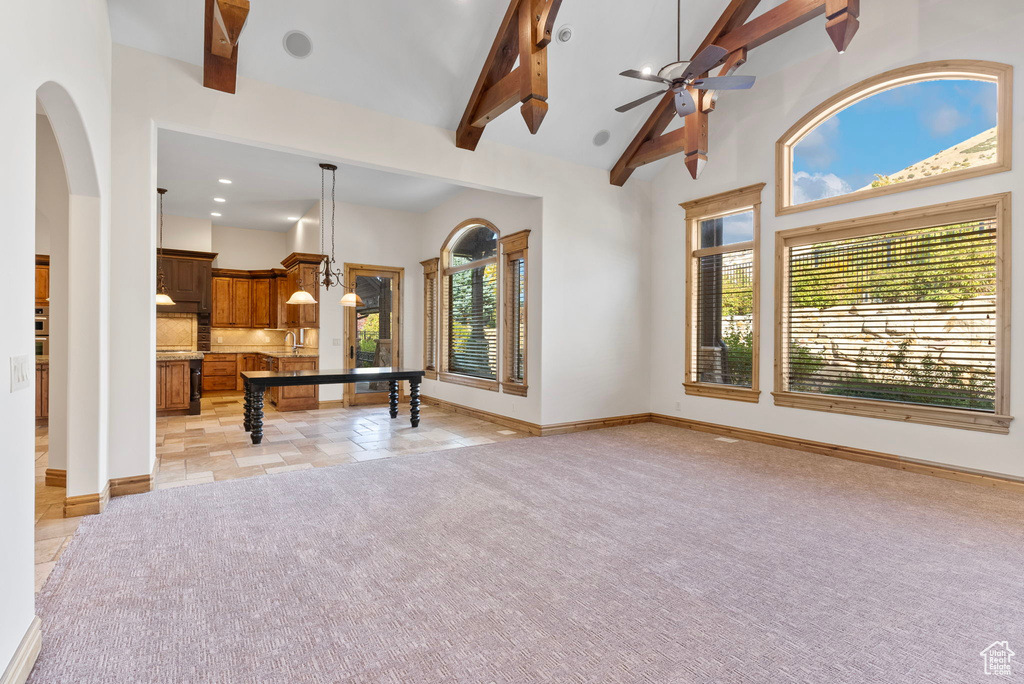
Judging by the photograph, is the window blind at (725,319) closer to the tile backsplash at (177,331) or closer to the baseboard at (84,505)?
the baseboard at (84,505)

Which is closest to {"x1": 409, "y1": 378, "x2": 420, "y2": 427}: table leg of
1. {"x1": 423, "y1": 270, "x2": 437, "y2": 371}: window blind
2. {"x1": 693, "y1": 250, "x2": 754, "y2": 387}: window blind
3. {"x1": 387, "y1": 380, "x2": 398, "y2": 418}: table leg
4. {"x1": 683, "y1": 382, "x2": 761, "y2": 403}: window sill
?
{"x1": 387, "y1": 380, "x2": 398, "y2": 418}: table leg

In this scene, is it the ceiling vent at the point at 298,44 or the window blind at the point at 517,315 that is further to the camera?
the window blind at the point at 517,315

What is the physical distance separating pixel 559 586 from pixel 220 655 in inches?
56.4

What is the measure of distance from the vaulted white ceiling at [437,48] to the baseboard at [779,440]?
135 inches

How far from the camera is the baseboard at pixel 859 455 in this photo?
13.4 ft

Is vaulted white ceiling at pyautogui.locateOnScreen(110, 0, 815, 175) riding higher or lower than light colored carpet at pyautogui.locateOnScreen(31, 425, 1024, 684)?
higher

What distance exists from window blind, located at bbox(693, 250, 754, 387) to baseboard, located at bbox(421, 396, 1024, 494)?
61cm

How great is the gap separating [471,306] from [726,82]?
4726mm

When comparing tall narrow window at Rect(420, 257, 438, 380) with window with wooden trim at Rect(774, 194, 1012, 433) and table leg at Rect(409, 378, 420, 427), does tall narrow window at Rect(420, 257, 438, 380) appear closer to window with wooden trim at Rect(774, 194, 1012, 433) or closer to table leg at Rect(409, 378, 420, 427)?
table leg at Rect(409, 378, 420, 427)

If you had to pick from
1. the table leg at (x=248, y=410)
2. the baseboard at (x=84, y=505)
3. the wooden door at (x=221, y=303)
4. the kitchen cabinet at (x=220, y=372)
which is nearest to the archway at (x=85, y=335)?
the baseboard at (x=84, y=505)

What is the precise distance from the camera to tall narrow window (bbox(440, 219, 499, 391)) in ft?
23.7

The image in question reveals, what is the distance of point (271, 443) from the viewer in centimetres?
555

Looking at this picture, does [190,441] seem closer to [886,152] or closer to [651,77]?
[651,77]

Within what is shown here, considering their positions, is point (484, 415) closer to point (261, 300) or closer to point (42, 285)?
point (261, 300)
